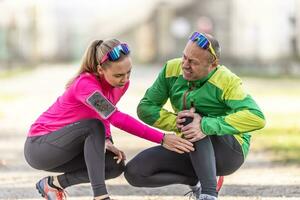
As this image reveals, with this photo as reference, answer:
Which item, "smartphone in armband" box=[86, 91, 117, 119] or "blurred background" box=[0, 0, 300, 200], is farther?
"blurred background" box=[0, 0, 300, 200]

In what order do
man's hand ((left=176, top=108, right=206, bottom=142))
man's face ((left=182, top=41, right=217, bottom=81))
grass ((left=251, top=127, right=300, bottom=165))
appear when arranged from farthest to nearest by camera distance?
grass ((left=251, top=127, right=300, bottom=165)) → man's face ((left=182, top=41, right=217, bottom=81)) → man's hand ((left=176, top=108, right=206, bottom=142))

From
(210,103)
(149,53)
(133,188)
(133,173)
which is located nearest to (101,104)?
(133,173)

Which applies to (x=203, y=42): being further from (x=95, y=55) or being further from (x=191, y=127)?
(x=95, y=55)

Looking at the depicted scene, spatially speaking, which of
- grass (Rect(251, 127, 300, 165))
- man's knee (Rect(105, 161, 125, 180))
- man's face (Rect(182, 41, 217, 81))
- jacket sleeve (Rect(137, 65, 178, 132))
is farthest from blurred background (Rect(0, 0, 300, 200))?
man's face (Rect(182, 41, 217, 81))

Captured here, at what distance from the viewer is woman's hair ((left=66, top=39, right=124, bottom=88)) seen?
18.0 ft

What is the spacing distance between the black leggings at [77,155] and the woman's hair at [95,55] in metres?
0.31

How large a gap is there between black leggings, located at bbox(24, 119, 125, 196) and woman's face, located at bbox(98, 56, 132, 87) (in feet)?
0.82

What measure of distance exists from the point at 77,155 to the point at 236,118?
99 centimetres

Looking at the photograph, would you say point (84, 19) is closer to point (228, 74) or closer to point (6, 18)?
point (6, 18)

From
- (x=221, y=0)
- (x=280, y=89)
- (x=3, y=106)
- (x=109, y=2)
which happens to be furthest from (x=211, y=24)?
(x=3, y=106)

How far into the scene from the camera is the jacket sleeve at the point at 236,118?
5.37 metres

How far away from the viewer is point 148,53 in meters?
39.5

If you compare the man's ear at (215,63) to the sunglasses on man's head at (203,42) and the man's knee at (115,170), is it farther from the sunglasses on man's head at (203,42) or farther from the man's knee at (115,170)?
the man's knee at (115,170)

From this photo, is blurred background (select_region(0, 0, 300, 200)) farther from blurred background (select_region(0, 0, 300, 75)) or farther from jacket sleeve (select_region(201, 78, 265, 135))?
jacket sleeve (select_region(201, 78, 265, 135))
